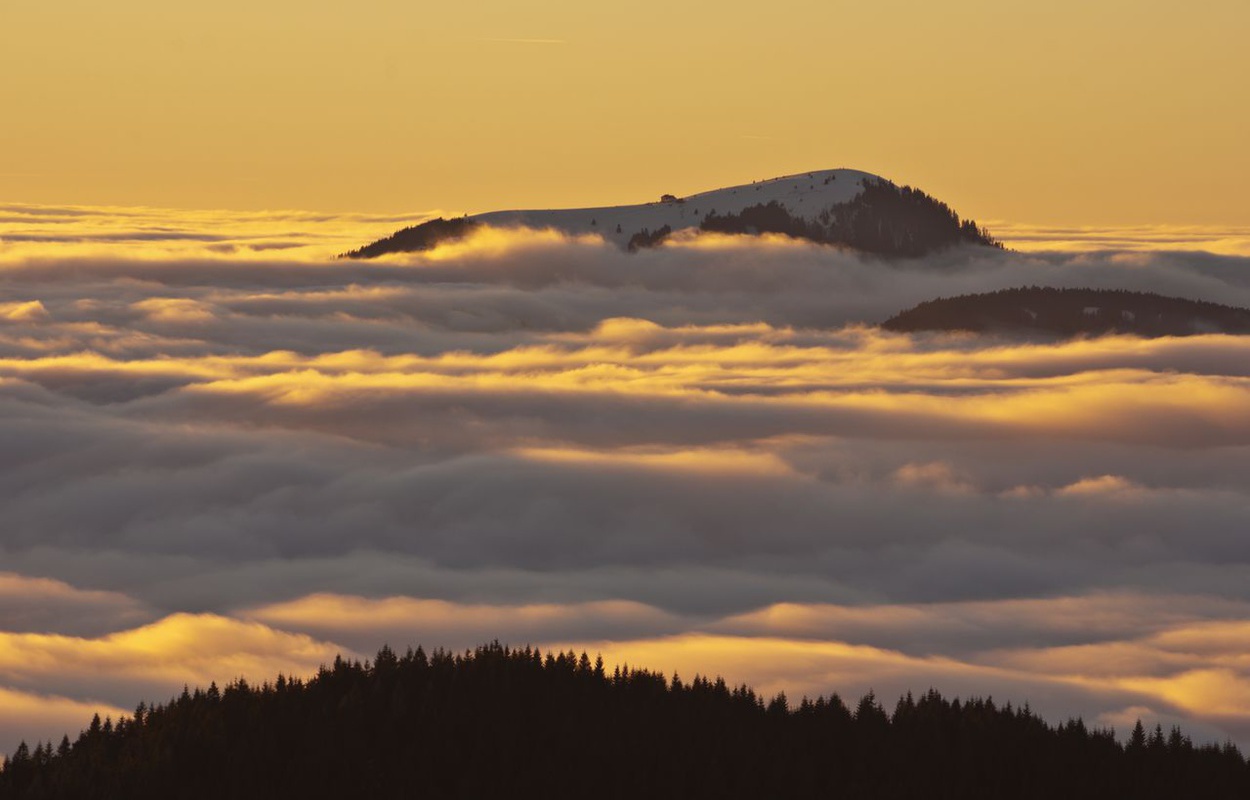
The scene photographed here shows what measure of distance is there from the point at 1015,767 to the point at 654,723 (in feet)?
122

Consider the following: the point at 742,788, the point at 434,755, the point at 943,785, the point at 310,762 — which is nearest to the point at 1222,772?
the point at 943,785

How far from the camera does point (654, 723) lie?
19900cm

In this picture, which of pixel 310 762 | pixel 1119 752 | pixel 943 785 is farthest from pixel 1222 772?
pixel 310 762

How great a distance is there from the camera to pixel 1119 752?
197500 millimetres

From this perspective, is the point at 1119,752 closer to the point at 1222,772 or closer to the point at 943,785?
the point at 1222,772

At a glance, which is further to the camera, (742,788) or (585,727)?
(585,727)

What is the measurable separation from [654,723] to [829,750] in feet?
61.7

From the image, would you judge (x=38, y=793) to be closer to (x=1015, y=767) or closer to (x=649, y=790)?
(x=649, y=790)

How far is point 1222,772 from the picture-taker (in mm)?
189875

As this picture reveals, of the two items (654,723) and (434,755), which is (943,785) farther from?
(434,755)

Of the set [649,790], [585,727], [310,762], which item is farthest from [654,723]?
[310,762]

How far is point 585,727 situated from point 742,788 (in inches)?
904

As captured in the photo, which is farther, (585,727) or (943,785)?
(585,727)

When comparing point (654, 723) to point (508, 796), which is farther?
point (654, 723)
